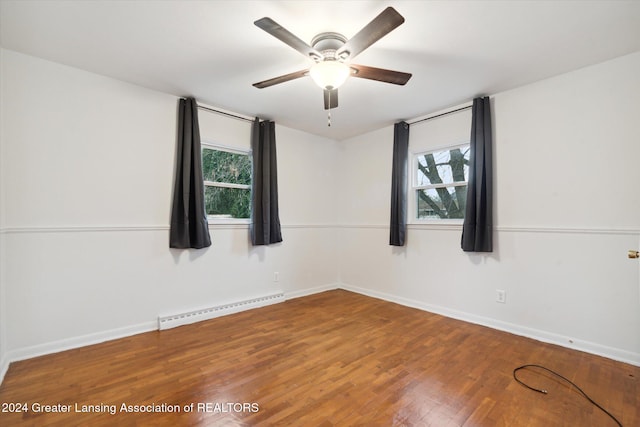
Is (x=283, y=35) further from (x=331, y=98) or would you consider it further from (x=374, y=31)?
(x=331, y=98)

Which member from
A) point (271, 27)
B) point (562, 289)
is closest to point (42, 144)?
point (271, 27)

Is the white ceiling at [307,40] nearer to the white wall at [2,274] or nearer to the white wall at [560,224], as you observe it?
the white wall at [560,224]

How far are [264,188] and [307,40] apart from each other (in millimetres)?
1941

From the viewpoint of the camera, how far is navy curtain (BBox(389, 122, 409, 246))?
3.72m

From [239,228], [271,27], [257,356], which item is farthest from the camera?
[239,228]

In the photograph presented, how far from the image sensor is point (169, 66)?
250 cm

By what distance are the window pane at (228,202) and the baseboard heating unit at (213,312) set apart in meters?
1.11

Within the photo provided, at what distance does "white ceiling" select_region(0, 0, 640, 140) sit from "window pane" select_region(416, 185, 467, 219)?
1.10m

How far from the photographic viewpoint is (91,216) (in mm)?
A: 2596

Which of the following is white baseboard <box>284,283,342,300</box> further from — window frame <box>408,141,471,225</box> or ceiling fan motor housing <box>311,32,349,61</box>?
ceiling fan motor housing <box>311,32,349,61</box>

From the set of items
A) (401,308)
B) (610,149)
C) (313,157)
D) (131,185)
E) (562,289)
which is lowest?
(401,308)

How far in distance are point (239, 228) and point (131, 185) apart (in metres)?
1.25

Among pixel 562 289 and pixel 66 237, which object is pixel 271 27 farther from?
pixel 562 289

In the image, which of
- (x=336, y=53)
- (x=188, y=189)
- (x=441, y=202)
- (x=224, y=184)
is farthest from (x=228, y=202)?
(x=441, y=202)
